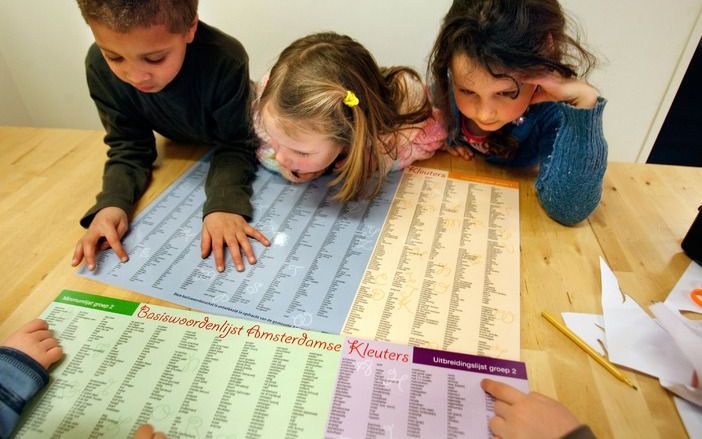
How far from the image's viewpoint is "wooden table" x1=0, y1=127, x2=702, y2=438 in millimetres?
556

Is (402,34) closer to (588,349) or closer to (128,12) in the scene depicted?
(128,12)

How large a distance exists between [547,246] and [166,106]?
82cm

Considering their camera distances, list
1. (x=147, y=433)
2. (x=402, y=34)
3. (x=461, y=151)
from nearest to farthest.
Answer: (x=147, y=433), (x=461, y=151), (x=402, y=34)

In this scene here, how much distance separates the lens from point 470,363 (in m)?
0.58

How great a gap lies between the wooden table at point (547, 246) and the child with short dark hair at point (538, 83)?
0.07 m


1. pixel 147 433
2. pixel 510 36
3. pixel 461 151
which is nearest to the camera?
pixel 147 433

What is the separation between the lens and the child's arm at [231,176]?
77cm

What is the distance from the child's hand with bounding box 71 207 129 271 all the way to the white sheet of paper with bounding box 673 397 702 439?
828mm

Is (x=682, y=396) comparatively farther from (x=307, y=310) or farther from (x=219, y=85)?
(x=219, y=85)

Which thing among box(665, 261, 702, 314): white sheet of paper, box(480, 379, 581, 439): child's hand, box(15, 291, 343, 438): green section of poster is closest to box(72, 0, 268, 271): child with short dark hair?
box(15, 291, 343, 438): green section of poster

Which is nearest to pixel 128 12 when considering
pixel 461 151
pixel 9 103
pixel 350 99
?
pixel 350 99

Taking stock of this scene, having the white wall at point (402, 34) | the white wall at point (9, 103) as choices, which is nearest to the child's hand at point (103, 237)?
the white wall at point (402, 34)

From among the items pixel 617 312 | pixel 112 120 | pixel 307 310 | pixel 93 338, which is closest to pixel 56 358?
pixel 93 338

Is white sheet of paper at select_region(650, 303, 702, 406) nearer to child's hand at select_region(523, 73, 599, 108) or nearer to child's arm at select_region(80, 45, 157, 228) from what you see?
child's hand at select_region(523, 73, 599, 108)
